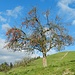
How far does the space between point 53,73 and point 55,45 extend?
20877mm

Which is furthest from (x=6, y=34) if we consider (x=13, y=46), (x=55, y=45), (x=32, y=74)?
(x=32, y=74)

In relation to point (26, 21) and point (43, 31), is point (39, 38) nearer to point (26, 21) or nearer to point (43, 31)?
point (43, 31)

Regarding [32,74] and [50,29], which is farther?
[50,29]

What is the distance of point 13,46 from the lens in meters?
44.8

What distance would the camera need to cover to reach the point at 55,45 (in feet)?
144

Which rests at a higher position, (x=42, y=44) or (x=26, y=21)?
(x=26, y=21)

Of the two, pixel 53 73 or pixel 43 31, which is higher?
pixel 43 31

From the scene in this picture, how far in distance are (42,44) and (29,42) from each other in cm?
258

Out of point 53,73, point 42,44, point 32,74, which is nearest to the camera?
point 53,73

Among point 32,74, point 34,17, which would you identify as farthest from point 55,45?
point 32,74

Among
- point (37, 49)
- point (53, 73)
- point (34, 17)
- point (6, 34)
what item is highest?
point (34, 17)

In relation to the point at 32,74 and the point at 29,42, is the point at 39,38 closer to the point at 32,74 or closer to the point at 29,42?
the point at 29,42

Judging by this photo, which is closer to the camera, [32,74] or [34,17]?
[32,74]

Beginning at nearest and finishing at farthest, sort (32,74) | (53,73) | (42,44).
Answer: (53,73) → (32,74) → (42,44)
